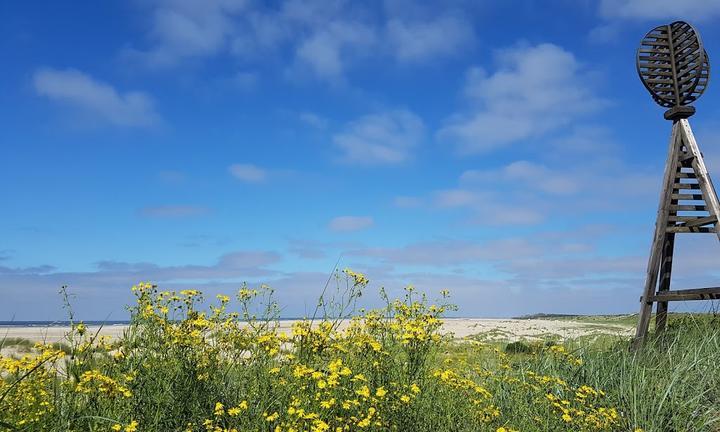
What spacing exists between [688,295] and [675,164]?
92.3 inches

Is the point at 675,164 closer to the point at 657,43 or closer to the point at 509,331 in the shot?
the point at 657,43

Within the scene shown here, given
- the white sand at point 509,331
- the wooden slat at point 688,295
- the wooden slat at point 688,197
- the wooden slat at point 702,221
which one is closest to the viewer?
the white sand at point 509,331

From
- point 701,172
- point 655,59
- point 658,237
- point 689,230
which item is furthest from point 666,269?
point 655,59

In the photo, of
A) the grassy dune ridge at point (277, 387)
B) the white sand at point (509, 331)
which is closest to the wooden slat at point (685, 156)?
the white sand at point (509, 331)

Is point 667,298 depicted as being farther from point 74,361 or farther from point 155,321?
point 74,361

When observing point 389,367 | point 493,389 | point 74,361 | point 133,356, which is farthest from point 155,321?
point 493,389

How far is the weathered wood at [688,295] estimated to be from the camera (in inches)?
339

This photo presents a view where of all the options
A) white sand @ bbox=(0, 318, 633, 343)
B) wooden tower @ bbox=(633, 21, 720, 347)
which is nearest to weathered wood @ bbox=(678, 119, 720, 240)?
wooden tower @ bbox=(633, 21, 720, 347)

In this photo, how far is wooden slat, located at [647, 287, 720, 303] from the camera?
8.60 metres

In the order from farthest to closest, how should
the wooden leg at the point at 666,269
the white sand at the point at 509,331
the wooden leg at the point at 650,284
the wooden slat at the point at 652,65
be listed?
the wooden slat at the point at 652,65, the wooden leg at the point at 666,269, the wooden leg at the point at 650,284, the white sand at the point at 509,331

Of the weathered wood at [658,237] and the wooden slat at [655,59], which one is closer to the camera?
the weathered wood at [658,237]

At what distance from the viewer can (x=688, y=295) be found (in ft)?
29.6

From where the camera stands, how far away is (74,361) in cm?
481

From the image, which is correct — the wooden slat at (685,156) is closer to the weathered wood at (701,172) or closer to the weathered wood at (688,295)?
the weathered wood at (701,172)
